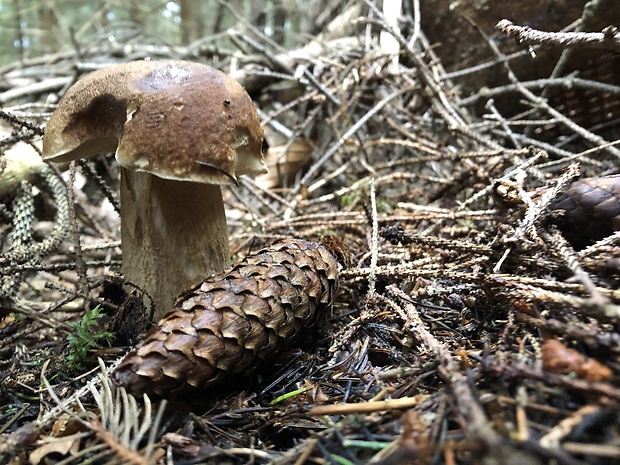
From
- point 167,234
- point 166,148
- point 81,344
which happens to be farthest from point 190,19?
point 81,344

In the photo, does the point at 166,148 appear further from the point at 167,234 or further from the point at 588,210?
the point at 588,210

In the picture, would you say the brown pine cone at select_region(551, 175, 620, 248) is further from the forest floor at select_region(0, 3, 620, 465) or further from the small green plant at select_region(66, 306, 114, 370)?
the small green plant at select_region(66, 306, 114, 370)

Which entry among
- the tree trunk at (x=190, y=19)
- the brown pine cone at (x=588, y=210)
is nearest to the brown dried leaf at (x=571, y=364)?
the brown pine cone at (x=588, y=210)

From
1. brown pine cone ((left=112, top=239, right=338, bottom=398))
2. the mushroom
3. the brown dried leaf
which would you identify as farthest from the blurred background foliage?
the brown dried leaf

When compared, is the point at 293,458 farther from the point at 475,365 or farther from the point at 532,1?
the point at 532,1

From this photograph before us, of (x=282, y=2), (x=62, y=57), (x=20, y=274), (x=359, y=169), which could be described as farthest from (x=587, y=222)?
(x=282, y=2)

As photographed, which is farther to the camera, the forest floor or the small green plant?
the small green plant
